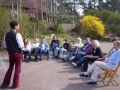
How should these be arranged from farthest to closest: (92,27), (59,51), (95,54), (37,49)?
(92,27), (59,51), (37,49), (95,54)

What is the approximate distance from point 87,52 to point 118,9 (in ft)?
149

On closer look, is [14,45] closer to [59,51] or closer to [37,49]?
[37,49]

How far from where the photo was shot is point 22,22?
43.1 ft

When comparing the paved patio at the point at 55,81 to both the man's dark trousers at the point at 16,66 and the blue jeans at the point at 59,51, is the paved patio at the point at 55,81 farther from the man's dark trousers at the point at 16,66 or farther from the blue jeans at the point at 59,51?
the blue jeans at the point at 59,51

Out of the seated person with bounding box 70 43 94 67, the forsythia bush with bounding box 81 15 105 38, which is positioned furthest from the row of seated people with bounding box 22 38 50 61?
the forsythia bush with bounding box 81 15 105 38

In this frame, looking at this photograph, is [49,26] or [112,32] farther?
[112,32]

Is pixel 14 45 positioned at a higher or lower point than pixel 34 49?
higher

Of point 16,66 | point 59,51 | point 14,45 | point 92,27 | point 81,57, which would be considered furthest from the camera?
point 92,27

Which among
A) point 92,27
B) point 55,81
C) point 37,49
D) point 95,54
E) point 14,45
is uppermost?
point 92,27

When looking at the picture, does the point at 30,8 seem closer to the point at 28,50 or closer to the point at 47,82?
the point at 28,50

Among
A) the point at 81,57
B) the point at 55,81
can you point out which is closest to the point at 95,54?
the point at 81,57

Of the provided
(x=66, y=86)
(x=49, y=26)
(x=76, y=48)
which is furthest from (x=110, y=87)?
(x=49, y=26)

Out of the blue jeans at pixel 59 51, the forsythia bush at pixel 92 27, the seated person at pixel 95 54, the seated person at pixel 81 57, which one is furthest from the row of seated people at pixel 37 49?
the forsythia bush at pixel 92 27

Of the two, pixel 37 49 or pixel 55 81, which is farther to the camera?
pixel 37 49
